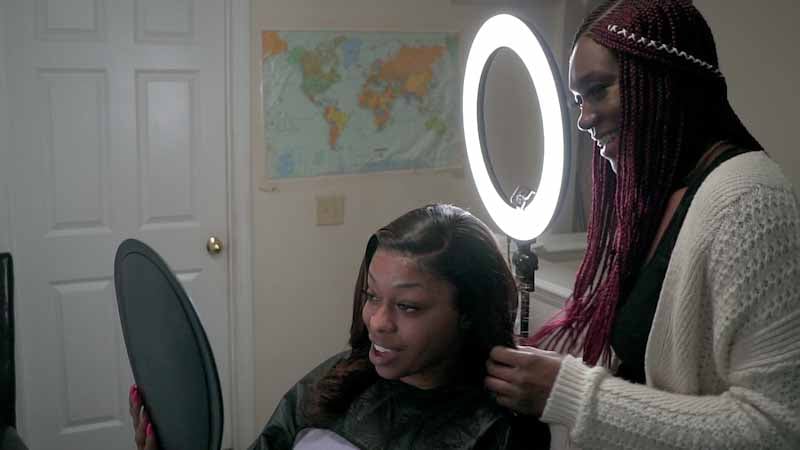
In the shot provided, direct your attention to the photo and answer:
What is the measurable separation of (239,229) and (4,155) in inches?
30.1

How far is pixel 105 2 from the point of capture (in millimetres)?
2377

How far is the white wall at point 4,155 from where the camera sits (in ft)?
7.50

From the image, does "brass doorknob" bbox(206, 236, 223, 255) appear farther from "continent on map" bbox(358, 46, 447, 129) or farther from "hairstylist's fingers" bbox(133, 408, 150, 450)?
"hairstylist's fingers" bbox(133, 408, 150, 450)

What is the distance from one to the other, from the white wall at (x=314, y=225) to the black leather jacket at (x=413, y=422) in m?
1.45

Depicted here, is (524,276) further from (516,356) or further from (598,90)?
(598,90)

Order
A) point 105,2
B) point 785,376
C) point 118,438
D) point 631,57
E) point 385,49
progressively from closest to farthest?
point 785,376
point 631,57
point 105,2
point 118,438
point 385,49

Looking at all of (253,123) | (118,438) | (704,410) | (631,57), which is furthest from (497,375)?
(118,438)

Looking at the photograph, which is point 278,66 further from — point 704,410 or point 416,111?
point 704,410

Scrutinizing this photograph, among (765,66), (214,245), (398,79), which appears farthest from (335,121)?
(765,66)

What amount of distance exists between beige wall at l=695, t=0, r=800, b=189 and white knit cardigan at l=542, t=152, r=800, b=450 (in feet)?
3.16

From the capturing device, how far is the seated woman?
1.12 m

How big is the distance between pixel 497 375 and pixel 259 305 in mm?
1846

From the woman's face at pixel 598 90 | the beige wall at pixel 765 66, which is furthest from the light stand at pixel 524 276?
the beige wall at pixel 765 66

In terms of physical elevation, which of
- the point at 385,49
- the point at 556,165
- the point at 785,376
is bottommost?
the point at 785,376
